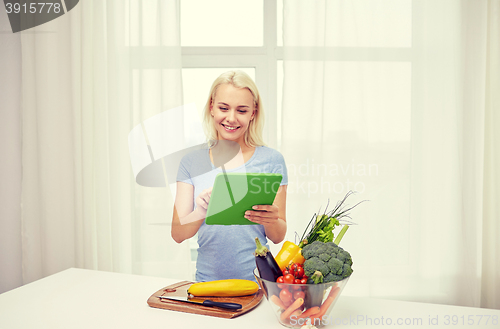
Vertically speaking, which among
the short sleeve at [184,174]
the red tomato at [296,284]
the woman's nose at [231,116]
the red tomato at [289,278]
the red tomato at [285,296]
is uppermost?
the woman's nose at [231,116]

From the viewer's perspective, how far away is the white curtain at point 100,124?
88.7 inches

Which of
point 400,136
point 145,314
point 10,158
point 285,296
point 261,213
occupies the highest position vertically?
point 400,136

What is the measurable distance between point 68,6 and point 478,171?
2.73 metres

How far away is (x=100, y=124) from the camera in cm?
227

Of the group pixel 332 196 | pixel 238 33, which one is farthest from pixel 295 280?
pixel 238 33

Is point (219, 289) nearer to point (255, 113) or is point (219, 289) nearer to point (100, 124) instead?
point (255, 113)

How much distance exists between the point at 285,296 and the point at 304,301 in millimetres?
44

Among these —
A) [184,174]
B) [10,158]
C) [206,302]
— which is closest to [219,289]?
[206,302]

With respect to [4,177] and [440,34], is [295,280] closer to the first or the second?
[440,34]

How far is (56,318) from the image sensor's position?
3.09 feet

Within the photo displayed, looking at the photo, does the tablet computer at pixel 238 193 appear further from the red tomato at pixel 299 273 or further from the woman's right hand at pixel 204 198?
the red tomato at pixel 299 273

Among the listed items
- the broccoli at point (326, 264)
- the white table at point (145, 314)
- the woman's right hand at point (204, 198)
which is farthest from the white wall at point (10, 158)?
the broccoli at point (326, 264)

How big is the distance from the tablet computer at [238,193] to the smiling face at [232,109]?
457mm

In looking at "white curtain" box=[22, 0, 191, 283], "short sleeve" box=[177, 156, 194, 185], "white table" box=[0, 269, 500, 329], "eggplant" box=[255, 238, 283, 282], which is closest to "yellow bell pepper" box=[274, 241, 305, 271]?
"eggplant" box=[255, 238, 283, 282]
